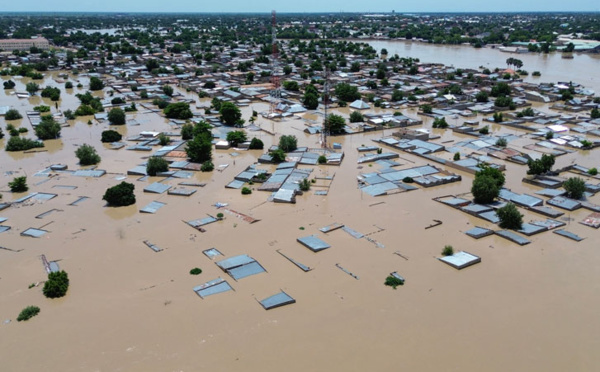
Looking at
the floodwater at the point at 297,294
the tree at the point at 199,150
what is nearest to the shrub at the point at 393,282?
the floodwater at the point at 297,294

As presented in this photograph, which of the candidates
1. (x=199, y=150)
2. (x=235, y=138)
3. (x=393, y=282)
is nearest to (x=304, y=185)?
(x=199, y=150)

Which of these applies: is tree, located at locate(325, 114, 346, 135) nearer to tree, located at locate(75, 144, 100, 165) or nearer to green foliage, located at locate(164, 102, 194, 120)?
green foliage, located at locate(164, 102, 194, 120)

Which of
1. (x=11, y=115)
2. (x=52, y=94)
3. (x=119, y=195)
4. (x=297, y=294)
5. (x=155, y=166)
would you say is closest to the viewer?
(x=297, y=294)

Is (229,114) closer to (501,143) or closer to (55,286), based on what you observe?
(501,143)

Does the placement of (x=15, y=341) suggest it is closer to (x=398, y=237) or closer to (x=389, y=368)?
(x=389, y=368)

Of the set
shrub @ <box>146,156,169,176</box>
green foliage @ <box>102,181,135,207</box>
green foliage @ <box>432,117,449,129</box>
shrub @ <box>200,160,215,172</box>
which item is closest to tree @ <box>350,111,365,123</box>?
green foliage @ <box>432,117,449,129</box>

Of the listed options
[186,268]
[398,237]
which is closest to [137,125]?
[186,268]

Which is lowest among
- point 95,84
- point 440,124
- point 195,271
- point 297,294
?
point 297,294

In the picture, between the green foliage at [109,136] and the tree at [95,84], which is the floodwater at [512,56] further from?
the tree at [95,84]
